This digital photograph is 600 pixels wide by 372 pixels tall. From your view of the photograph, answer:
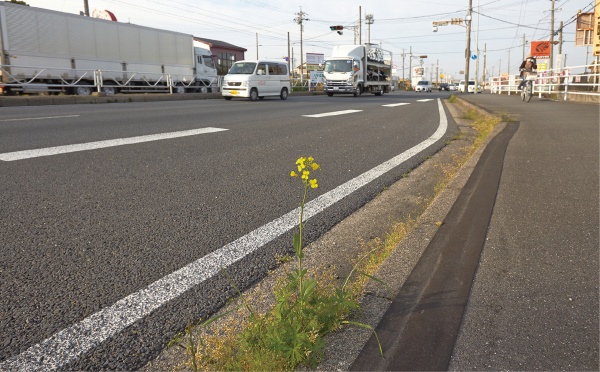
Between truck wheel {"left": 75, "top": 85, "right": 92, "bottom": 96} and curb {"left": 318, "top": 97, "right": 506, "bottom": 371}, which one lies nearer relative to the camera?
curb {"left": 318, "top": 97, "right": 506, "bottom": 371}

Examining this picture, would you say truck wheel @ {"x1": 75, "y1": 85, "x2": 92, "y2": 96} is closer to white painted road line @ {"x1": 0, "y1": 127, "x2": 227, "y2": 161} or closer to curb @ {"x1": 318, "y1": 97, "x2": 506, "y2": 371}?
white painted road line @ {"x1": 0, "y1": 127, "x2": 227, "y2": 161}

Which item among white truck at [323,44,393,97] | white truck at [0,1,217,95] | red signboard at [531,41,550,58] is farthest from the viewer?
red signboard at [531,41,550,58]

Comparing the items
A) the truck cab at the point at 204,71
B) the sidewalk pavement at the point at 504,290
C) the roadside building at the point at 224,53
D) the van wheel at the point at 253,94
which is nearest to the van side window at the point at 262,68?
the van wheel at the point at 253,94

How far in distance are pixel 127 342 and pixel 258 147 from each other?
4.40m

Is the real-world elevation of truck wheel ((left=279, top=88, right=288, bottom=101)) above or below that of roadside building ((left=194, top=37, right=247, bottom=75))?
below

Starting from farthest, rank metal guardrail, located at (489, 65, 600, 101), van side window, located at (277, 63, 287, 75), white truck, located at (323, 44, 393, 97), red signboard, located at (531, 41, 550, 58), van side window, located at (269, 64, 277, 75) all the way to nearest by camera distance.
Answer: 1. red signboard, located at (531, 41, 550, 58)
2. white truck, located at (323, 44, 393, 97)
3. van side window, located at (277, 63, 287, 75)
4. van side window, located at (269, 64, 277, 75)
5. metal guardrail, located at (489, 65, 600, 101)

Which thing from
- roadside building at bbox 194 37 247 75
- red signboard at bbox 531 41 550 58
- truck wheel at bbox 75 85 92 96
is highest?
roadside building at bbox 194 37 247 75

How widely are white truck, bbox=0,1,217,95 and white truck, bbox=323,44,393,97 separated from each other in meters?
8.57

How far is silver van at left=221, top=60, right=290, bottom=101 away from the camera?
806 inches

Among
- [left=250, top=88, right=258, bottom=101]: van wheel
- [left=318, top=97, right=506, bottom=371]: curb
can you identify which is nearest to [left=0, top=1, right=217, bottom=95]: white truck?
[left=250, top=88, right=258, bottom=101]: van wheel

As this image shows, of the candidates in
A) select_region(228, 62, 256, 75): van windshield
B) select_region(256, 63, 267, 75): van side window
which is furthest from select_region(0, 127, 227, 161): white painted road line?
select_region(256, 63, 267, 75): van side window

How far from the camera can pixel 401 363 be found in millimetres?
1437

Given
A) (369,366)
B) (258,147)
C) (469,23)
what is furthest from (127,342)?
(469,23)

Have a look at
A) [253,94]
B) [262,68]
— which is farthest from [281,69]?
[253,94]
